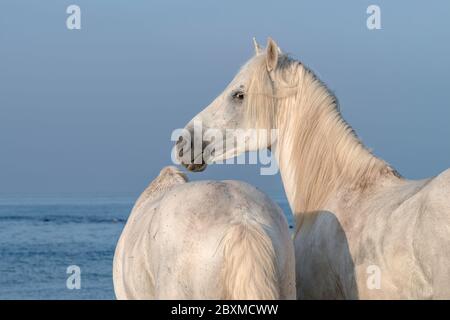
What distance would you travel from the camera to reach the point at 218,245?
4461 mm

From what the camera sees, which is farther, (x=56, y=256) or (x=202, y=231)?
(x=56, y=256)

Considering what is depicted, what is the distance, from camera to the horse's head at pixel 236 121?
21.1 ft

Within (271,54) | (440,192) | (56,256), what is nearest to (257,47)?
(271,54)

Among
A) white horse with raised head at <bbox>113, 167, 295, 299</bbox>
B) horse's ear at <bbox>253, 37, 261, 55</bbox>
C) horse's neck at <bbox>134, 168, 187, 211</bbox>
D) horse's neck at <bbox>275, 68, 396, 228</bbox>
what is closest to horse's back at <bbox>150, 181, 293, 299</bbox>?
white horse with raised head at <bbox>113, 167, 295, 299</bbox>

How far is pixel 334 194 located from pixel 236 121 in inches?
37.7

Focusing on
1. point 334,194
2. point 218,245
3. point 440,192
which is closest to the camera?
point 218,245

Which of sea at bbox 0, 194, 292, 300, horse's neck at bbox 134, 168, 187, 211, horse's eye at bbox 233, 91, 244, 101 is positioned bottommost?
sea at bbox 0, 194, 292, 300

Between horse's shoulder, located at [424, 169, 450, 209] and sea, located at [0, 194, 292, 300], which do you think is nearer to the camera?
horse's shoulder, located at [424, 169, 450, 209]

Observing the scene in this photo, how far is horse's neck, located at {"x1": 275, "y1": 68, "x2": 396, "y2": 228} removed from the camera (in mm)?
6145

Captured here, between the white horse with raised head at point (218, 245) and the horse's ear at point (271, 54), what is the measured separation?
1777 millimetres

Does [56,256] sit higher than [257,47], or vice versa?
[257,47]

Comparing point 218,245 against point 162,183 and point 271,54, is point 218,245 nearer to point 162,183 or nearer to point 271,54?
point 162,183

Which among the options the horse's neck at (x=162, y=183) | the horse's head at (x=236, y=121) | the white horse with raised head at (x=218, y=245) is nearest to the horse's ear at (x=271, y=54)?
the horse's head at (x=236, y=121)

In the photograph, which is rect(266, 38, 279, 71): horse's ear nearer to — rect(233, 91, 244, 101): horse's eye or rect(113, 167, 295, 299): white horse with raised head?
rect(233, 91, 244, 101): horse's eye
